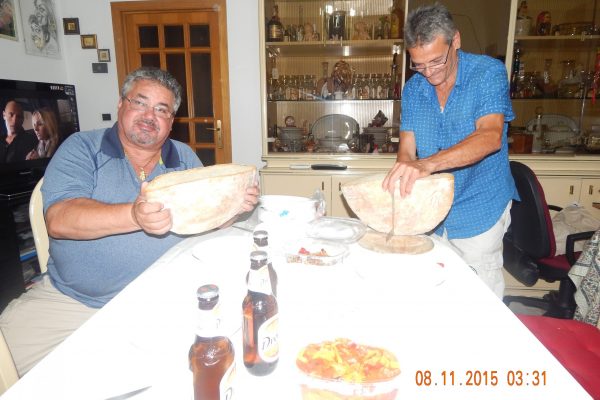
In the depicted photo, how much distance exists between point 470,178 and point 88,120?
3635 millimetres

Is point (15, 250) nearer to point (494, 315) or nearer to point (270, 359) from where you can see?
point (270, 359)

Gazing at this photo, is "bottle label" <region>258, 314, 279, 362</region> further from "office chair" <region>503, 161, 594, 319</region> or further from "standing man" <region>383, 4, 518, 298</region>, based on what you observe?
"office chair" <region>503, 161, 594, 319</region>

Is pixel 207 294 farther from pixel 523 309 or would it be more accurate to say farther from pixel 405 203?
pixel 523 309

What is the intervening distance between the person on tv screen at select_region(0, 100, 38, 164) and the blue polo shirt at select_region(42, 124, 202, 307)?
1.79 meters

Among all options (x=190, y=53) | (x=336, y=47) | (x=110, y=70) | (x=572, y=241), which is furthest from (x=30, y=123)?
(x=572, y=241)

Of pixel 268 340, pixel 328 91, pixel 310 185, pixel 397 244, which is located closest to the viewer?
pixel 268 340

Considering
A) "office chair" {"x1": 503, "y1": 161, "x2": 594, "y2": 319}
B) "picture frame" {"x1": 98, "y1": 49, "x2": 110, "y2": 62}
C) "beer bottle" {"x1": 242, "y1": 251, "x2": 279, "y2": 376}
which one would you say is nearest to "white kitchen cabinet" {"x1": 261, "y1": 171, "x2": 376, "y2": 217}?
"office chair" {"x1": 503, "y1": 161, "x2": 594, "y2": 319}

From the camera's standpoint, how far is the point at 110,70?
12.3ft

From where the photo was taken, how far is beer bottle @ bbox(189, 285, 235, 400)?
0.57 m

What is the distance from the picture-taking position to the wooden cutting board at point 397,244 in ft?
4.08

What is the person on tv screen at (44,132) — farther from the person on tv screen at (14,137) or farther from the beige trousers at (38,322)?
the beige trousers at (38,322)

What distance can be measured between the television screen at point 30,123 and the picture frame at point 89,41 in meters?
0.62

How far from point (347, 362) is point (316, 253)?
20.5 inches

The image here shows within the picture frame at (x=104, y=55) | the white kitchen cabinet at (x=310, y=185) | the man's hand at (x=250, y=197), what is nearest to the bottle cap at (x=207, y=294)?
the man's hand at (x=250, y=197)
